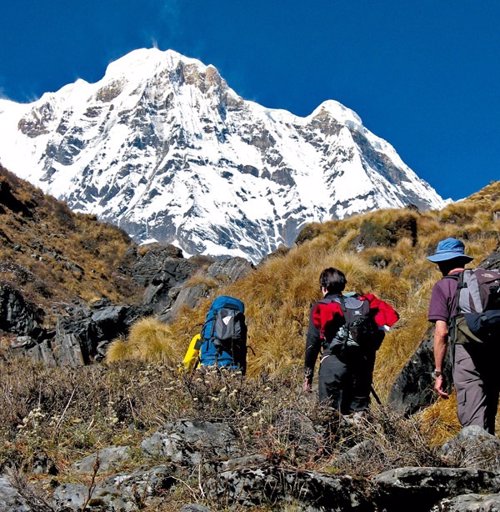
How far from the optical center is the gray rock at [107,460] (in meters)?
4.28

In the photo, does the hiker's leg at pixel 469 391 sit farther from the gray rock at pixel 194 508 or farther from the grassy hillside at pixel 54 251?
→ the grassy hillside at pixel 54 251

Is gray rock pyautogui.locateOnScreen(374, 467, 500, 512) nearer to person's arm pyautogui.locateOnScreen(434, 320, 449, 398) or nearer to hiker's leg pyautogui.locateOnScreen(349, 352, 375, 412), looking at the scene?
person's arm pyautogui.locateOnScreen(434, 320, 449, 398)

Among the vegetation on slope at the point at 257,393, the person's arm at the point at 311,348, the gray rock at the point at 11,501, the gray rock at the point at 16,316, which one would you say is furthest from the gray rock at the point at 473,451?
the gray rock at the point at 16,316

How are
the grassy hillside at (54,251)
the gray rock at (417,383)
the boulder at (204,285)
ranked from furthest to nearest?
1. the grassy hillside at (54,251)
2. the boulder at (204,285)
3. the gray rock at (417,383)

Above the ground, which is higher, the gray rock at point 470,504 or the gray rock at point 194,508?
the gray rock at point 470,504

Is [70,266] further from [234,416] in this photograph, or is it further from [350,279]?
[234,416]

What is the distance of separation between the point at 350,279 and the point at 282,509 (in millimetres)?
8029

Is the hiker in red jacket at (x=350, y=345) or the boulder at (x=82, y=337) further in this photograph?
the boulder at (x=82, y=337)

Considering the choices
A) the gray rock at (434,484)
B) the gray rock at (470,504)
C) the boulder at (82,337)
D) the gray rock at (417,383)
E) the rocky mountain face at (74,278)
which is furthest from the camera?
the rocky mountain face at (74,278)

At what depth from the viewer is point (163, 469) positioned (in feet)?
12.3

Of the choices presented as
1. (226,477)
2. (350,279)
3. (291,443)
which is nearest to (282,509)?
(226,477)

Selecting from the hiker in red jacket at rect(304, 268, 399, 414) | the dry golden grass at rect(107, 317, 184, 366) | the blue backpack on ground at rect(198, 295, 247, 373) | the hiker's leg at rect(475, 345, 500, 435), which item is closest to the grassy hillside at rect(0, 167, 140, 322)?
the dry golden grass at rect(107, 317, 184, 366)

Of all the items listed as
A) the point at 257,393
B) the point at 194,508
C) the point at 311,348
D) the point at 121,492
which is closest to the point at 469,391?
the point at 311,348

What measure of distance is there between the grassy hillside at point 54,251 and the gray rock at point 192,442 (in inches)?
737
